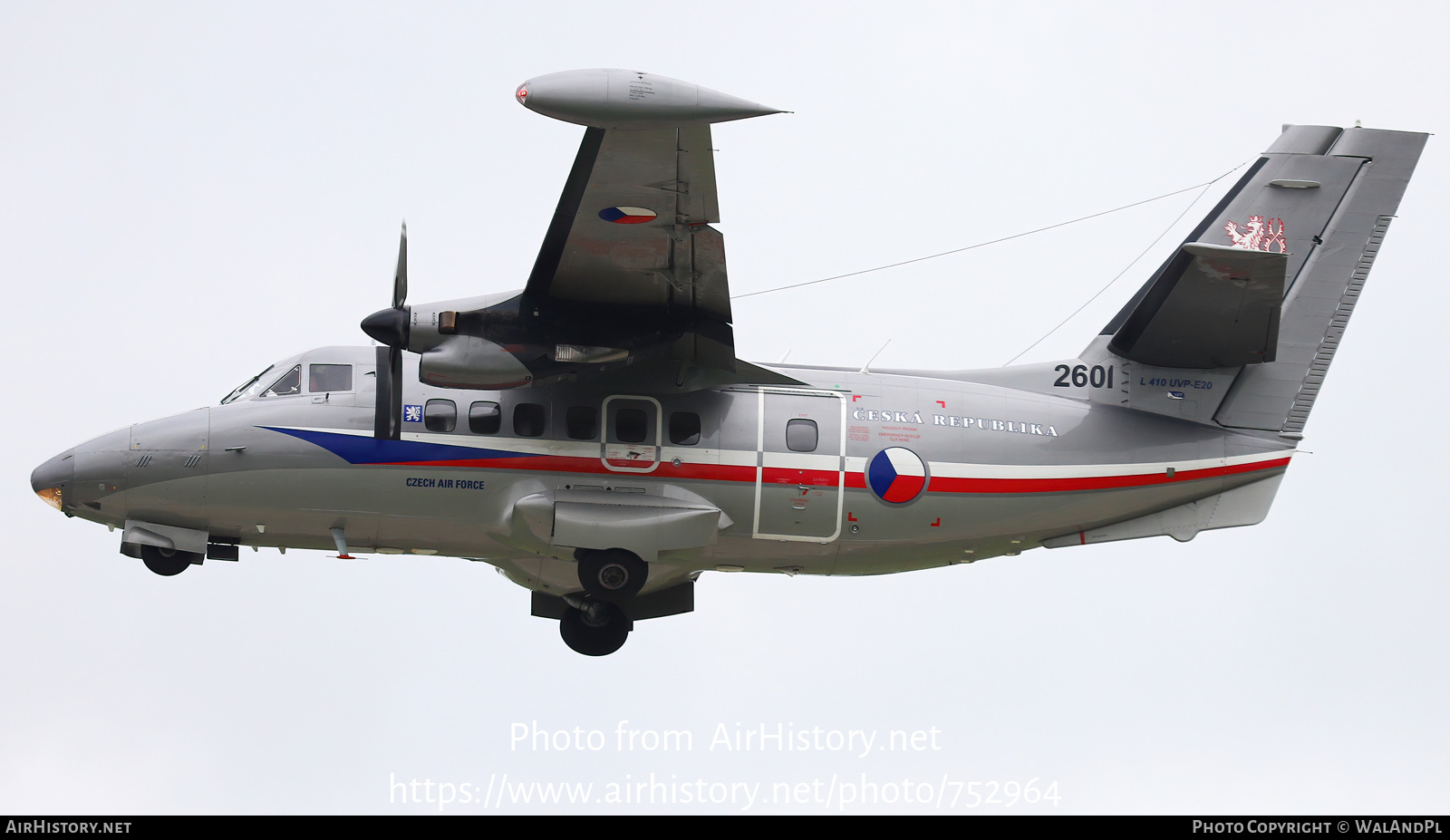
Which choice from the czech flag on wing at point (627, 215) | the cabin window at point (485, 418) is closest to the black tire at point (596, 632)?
the cabin window at point (485, 418)

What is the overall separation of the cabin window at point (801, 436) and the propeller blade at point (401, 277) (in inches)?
173

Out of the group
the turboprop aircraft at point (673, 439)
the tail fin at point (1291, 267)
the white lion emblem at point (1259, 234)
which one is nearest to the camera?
the turboprop aircraft at point (673, 439)

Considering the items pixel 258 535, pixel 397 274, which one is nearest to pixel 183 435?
pixel 258 535

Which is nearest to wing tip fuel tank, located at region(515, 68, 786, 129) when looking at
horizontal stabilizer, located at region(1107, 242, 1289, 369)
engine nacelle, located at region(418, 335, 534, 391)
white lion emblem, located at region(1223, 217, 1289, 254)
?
engine nacelle, located at region(418, 335, 534, 391)

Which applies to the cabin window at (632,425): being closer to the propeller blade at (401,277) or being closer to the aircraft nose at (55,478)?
the propeller blade at (401,277)

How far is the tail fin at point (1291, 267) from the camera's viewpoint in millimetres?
17281

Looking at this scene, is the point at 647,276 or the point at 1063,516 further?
the point at 1063,516

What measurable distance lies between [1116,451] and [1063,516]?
98cm

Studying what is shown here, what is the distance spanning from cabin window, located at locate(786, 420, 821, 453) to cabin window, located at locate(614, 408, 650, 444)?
1576 millimetres

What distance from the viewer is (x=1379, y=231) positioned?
18.2 meters

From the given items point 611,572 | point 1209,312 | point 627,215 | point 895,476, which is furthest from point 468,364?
point 1209,312

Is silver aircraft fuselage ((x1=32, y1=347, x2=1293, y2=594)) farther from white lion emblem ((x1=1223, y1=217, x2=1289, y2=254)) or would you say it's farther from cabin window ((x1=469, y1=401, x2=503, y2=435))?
white lion emblem ((x1=1223, y1=217, x2=1289, y2=254))

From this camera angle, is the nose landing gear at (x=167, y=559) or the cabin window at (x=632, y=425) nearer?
the nose landing gear at (x=167, y=559)
